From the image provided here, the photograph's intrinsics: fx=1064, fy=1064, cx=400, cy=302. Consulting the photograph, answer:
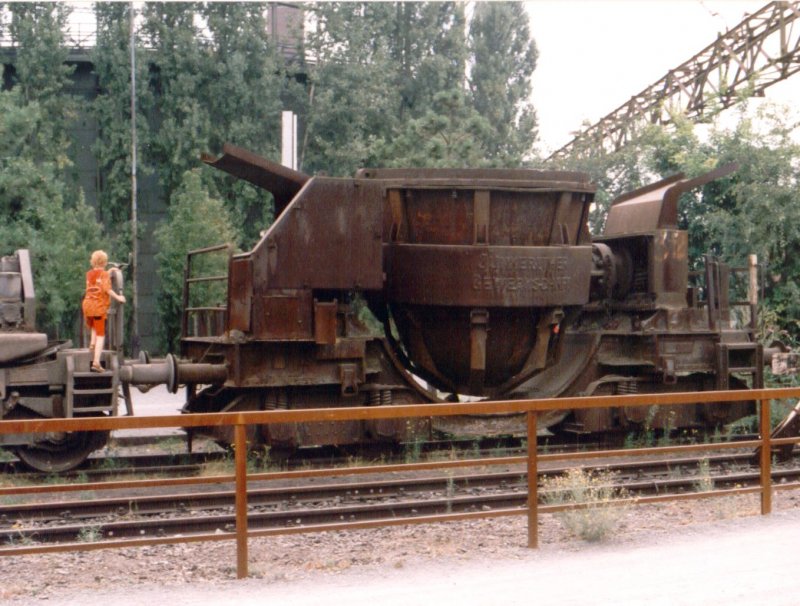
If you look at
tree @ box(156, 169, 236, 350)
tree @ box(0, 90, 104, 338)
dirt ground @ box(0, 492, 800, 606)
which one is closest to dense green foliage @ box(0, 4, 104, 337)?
tree @ box(0, 90, 104, 338)

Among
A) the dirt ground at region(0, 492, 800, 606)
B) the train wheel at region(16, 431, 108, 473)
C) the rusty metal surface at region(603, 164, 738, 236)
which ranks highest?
the rusty metal surface at region(603, 164, 738, 236)

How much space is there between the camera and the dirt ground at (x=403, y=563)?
6508 mm

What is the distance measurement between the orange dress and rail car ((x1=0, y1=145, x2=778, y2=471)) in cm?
37

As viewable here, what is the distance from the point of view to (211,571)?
23.6ft

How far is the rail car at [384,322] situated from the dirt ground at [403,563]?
364 cm

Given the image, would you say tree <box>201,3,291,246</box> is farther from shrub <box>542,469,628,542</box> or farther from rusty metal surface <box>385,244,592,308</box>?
shrub <box>542,469,628,542</box>

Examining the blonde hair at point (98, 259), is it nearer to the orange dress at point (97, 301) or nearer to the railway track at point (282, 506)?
the orange dress at point (97, 301)

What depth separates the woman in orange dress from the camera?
11820mm

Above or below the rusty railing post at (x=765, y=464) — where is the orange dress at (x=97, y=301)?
above

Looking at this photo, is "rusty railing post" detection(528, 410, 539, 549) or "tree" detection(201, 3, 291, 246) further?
"tree" detection(201, 3, 291, 246)

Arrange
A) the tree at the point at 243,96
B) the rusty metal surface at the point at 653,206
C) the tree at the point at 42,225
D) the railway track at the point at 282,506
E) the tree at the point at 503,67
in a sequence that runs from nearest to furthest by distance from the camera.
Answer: the railway track at the point at 282,506
the rusty metal surface at the point at 653,206
the tree at the point at 42,225
the tree at the point at 243,96
the tree at the point at 503,67

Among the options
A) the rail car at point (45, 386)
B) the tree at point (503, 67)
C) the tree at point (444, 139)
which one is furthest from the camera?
the tree at point (503, 67)

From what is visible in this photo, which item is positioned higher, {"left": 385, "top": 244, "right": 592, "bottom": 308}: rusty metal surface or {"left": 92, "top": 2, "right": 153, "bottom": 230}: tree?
{"left": 92, "top": 2, "right": 153, "bottom": 230}: tree

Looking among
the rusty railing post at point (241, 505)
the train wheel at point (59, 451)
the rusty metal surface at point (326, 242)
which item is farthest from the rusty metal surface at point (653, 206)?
the rusty railing post at point (241, 505)
